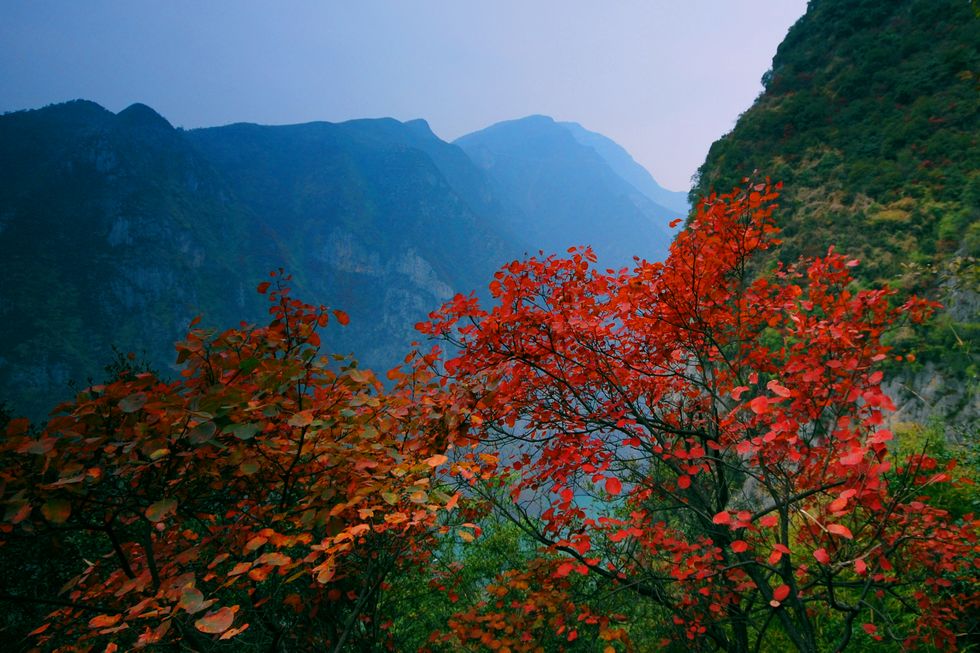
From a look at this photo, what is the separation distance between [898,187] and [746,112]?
1317 cm

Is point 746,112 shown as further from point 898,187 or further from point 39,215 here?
point 39,215

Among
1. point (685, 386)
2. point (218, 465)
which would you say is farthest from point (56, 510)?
point (685, 386)

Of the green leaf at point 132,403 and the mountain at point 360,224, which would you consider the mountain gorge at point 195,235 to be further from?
the green leaf at point 132,403

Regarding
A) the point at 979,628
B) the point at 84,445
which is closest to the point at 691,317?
the point at 84,445

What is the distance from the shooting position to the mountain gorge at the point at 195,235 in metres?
71.1

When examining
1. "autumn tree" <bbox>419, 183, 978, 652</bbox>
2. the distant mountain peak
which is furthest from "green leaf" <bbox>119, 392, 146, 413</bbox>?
the distant mountain peak

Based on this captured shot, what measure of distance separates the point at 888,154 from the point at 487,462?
23.5 meters

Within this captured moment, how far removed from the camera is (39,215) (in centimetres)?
8469

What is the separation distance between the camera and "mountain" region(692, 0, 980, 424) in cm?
1132

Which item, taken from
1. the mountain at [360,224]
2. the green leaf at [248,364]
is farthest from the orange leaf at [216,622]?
the mountain at [360,224]

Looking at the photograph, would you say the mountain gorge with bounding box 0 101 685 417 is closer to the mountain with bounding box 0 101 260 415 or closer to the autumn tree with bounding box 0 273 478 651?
the mountain with bounding box 0 101 260 415

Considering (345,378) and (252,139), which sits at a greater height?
(252,139)

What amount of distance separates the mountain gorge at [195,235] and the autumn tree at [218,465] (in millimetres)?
55698

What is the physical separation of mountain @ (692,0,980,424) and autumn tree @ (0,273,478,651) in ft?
38.5
